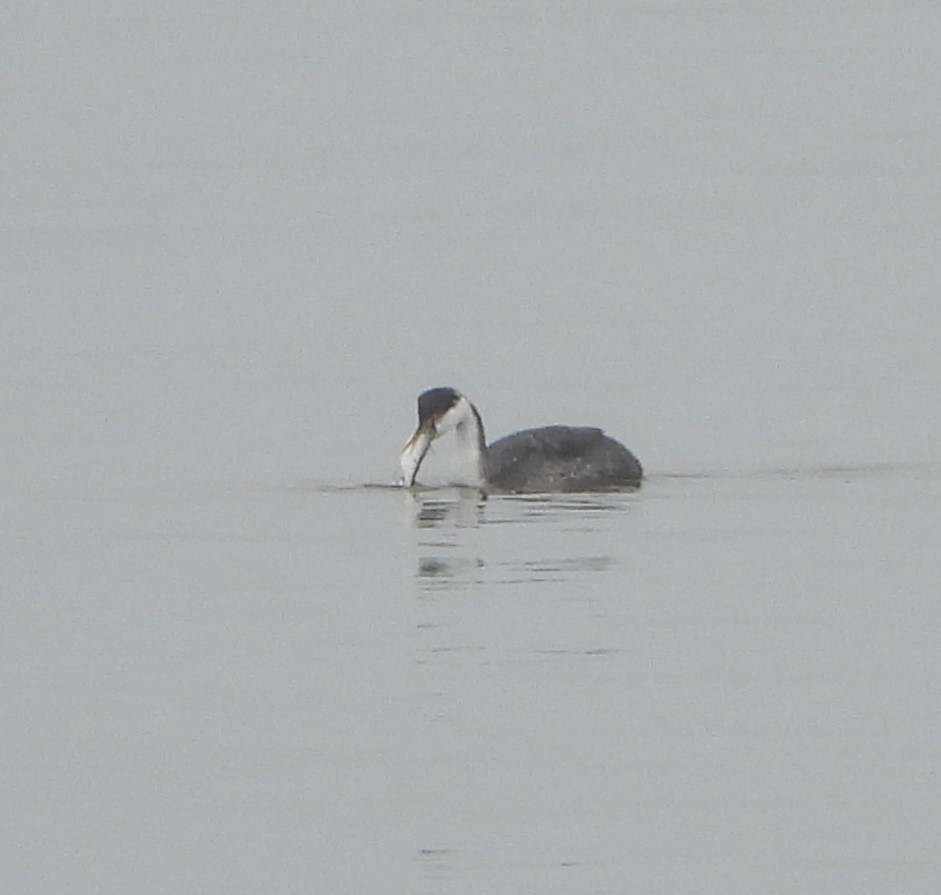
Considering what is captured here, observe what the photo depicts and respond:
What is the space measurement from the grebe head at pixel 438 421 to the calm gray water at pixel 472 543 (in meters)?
0.49

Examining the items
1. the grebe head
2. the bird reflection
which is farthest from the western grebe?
the bird reflection

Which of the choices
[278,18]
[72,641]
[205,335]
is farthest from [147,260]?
[278,18]

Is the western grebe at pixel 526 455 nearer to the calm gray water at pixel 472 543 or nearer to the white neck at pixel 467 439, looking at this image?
the white neck at pixel 467 439

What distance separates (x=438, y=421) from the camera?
27594 mm

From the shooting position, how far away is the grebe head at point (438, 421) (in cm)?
2709

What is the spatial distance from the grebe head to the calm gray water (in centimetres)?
49

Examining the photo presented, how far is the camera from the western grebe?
26.5 m

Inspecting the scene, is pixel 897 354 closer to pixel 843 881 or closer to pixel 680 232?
pixel 680 232

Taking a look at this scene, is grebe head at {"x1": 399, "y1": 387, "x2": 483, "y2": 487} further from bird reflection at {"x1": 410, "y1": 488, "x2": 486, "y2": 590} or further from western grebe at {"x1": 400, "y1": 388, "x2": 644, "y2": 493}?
bird reflection at {"x1": 410, "y1": 488, "x2": 486, "y2": 590}

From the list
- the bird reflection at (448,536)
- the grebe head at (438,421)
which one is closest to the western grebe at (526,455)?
the grebe head at (438,421)

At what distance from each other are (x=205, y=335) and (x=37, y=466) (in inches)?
476

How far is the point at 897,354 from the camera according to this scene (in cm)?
3569

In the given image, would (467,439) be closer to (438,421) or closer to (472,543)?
(438,421)

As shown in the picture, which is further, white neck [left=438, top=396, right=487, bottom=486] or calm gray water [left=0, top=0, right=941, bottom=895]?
white neck [left=438, top=396, right=487, bottom=486]
